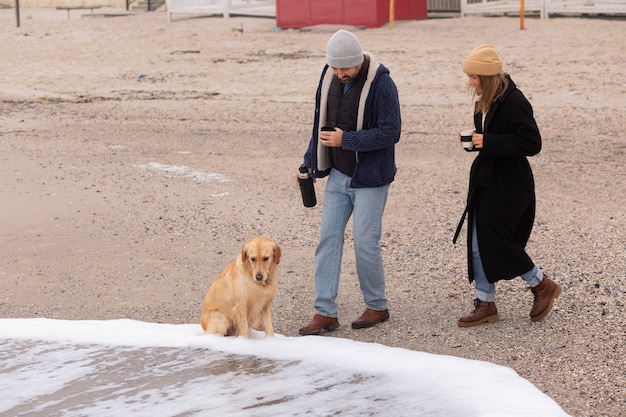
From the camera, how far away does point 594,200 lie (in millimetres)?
9328

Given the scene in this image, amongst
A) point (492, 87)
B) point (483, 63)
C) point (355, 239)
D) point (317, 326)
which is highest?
point (483, 63)

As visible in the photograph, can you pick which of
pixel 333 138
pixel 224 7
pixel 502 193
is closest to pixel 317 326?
pixel 333 138

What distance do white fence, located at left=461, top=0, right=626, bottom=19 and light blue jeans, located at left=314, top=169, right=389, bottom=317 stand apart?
1827cm

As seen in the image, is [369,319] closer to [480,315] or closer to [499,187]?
[480,315]

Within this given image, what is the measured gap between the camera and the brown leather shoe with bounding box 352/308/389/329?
244 inches

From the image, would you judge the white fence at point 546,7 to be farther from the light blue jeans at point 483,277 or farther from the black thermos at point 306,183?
the black thermos at point 306,183

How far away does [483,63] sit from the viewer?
5695mm

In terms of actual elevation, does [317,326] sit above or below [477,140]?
below

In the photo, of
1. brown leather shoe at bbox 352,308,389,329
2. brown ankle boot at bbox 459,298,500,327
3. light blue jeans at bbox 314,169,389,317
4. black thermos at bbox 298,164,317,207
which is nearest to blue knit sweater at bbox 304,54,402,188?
light blue jeans at bbox 314,169,389,317

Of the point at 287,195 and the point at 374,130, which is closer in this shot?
the point at 374,130

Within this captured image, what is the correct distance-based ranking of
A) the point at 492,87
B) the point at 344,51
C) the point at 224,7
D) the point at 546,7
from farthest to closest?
the point at 224,7 < the point at 546,7 < the point at 492,87 < the point at 344,51

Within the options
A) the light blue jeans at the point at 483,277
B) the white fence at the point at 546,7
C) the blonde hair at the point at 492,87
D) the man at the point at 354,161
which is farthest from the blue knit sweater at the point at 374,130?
the white fence at the point at 546,7

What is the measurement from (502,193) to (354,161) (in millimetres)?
926

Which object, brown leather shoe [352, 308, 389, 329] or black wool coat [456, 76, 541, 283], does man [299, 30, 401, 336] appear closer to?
brown leather shoe [352, 308, 389, 329]
